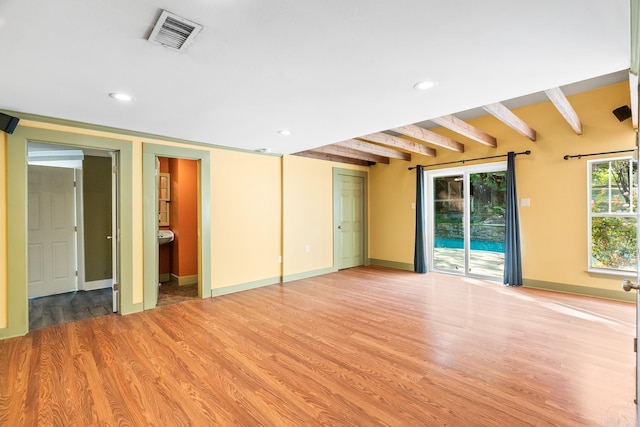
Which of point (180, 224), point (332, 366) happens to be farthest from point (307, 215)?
point (332, 366)

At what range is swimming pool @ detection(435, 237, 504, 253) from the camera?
17.7 feet

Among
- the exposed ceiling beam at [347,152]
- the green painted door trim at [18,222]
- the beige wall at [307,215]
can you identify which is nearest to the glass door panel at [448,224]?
the exposed ceiling beam at [347,152]

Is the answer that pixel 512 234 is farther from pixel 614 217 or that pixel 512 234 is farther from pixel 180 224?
pixel 180 224

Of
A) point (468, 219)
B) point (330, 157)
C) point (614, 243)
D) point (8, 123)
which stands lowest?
point (614, 243)

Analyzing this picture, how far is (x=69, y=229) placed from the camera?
4.78 m

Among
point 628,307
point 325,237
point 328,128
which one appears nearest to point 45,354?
point 328,128

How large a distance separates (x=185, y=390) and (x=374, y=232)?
216 inches

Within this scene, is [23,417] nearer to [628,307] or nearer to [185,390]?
[185,390]

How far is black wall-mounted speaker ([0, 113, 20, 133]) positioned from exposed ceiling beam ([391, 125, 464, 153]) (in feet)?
13.6

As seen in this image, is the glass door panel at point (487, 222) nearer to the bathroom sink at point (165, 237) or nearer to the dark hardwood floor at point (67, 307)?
the bathroom sink at point (165, 237)

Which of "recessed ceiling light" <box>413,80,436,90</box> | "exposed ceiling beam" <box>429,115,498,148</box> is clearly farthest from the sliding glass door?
"recessed ceiling light" <box>413,80,436,90</box>

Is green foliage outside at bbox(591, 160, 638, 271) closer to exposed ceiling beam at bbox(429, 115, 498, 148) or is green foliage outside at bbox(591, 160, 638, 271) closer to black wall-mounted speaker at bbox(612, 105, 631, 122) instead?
black wall-mounted speaker at bbox(612, 105, 631, 122)

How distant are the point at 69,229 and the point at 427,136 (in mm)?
5703

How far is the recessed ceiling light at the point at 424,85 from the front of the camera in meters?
2.39
